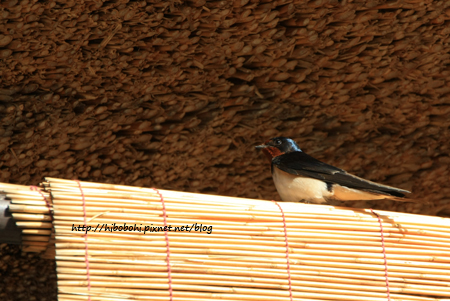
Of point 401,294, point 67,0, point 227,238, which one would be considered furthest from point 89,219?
point 67,0

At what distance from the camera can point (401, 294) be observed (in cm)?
125

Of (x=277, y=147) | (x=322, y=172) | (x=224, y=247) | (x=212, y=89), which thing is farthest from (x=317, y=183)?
(x=212, y=89)

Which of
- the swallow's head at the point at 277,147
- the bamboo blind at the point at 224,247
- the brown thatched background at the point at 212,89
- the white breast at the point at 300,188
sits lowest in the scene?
the bamboo blind at the point at 224,247

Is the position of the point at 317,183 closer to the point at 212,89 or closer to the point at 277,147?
the point at 277,147

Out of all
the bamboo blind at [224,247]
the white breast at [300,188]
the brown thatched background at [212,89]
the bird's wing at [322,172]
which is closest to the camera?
the bamboo blind at [224,247]

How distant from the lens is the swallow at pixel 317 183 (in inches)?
61.6

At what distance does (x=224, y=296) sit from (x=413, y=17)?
1.56 m

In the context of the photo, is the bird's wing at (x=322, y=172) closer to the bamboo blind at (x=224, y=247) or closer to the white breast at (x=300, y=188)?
the white breast at (x=300, y=188)

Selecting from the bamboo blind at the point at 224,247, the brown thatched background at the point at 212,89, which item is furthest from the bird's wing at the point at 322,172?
the brown thatched background at the point at 212,89

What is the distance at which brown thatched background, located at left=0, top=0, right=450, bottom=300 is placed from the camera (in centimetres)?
192

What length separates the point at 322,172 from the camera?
1.67 metres

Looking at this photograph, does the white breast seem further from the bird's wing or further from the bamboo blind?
the bamboo blind

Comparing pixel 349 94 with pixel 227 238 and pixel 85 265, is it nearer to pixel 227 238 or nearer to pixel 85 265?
pixel 227 238

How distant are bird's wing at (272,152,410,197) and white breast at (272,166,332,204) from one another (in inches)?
1.0
